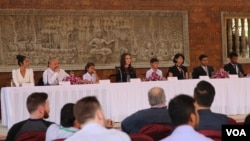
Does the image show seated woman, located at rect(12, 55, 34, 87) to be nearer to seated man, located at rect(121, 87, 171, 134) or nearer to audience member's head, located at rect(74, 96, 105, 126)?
seated man, located at rect(121, 87, 171, 134)

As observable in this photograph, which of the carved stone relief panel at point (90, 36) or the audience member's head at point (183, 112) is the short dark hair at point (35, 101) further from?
the carved stone relief panel at point (90, 36)

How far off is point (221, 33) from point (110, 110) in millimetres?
4926

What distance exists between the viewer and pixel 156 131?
12.2ft

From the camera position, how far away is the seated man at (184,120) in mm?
2604

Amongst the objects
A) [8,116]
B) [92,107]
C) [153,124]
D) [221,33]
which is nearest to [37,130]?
[153,124]

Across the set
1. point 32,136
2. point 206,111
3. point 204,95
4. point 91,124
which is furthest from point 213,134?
point 32,136

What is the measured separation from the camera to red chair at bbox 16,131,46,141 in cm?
350

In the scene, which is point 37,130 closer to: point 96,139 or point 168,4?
point 96,139

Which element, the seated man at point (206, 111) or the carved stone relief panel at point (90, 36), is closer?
the seated man at point (206, 111)

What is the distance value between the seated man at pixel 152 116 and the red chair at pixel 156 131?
0.20m

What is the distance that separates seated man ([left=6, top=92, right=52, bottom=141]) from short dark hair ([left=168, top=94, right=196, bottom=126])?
4.52 feet

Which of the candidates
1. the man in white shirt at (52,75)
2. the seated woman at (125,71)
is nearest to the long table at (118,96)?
Result: the man in white shirt at (52,75)

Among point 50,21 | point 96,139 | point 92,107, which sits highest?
point 50,21

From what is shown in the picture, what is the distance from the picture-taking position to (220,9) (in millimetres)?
11914
